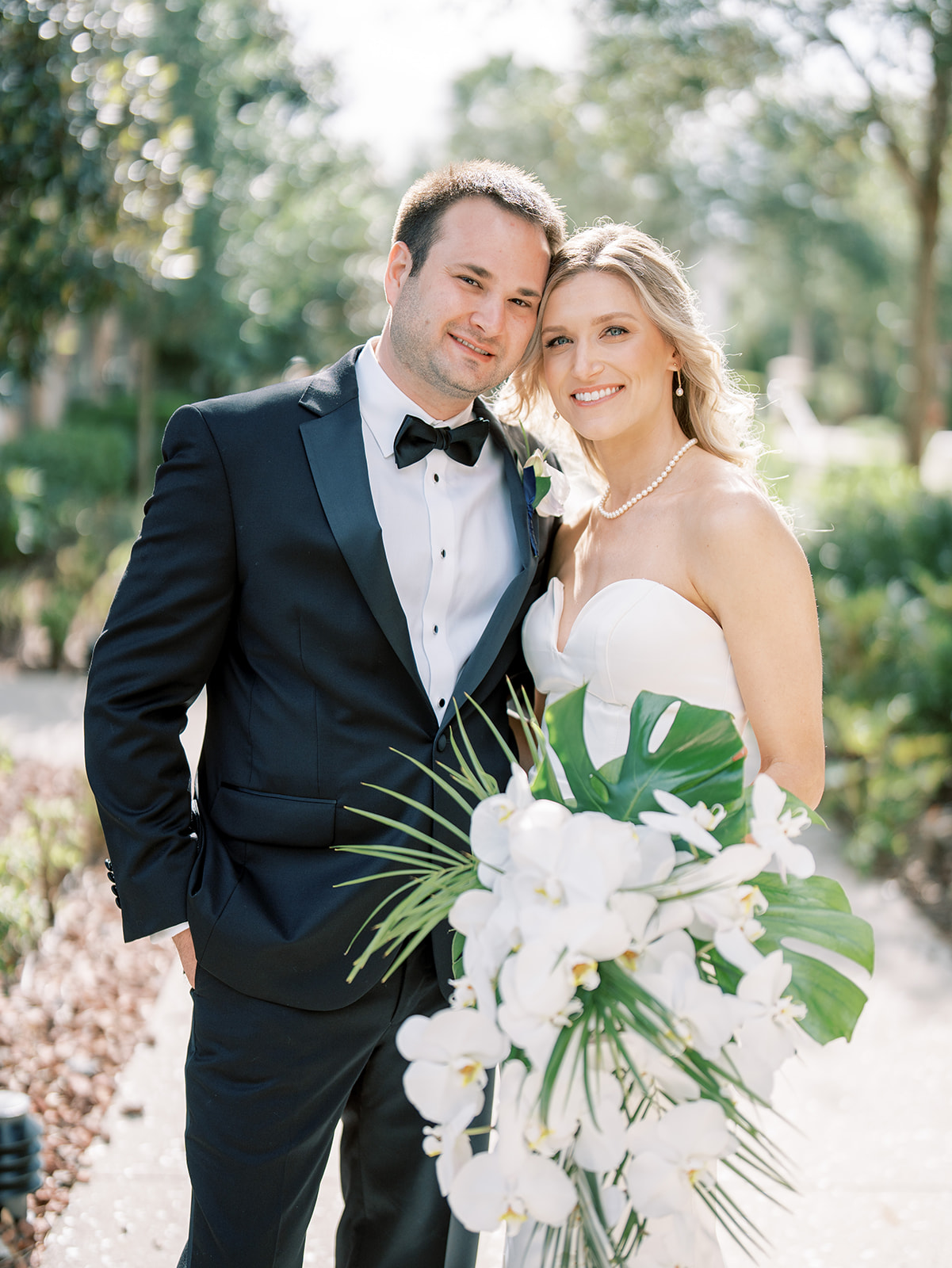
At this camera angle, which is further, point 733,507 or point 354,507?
point 733,507

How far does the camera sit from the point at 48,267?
5871 mm

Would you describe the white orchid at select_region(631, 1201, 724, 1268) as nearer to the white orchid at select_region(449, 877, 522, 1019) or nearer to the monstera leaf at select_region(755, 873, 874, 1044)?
the monstera leaf at select_region(755, 873, 874, 1044)

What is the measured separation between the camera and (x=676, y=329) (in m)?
2.54

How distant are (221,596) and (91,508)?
11.1 m

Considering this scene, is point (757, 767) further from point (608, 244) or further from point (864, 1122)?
point (864, 1122)

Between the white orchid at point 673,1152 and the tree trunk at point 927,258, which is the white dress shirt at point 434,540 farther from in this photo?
the tree trunk at point 927,258

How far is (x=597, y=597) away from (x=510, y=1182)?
134 centimetres

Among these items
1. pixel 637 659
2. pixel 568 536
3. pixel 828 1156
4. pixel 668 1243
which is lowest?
pixel 828 1156

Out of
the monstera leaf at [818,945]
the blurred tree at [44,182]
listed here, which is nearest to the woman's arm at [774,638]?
the monstera leaf at [818,945]

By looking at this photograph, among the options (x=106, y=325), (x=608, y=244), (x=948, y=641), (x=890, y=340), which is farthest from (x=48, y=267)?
(x=890, y=340)

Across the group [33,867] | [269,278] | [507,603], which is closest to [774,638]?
[507,603]

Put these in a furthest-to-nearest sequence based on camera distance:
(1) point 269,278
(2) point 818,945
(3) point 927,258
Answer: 1. (1) point 269,278
2. (3) point 927,258
3. (2) point 818,945

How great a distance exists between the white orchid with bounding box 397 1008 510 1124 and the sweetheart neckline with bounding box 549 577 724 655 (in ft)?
3.88

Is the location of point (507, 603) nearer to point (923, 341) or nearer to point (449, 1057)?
point (449, 1057)
